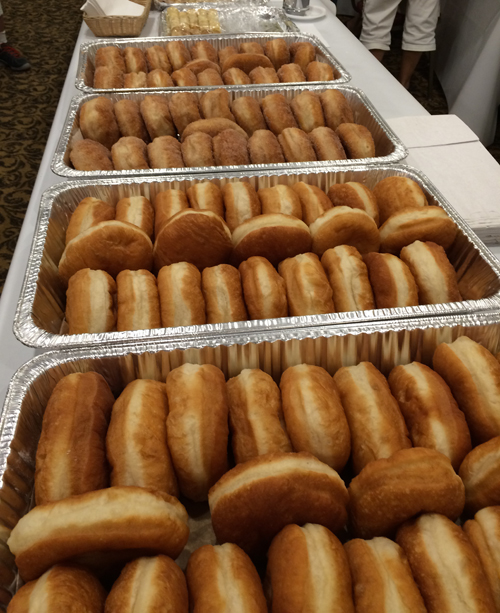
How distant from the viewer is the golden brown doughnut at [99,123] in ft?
7.88

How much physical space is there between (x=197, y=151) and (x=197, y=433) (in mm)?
1496

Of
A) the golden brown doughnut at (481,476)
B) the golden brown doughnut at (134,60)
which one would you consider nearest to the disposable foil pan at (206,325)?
the golden brown doughnut at (481,476)

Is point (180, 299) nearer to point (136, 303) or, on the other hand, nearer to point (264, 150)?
point (136, 303)

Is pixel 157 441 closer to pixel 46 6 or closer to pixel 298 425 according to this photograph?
pixel 298 425

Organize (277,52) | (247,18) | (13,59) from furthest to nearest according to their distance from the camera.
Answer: (13,59) < (247,18) < (277,52)

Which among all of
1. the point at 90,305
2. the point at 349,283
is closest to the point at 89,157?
the point at 90,305

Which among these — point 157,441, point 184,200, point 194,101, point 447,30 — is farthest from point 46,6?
point 157,441

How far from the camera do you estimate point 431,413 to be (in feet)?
3.98

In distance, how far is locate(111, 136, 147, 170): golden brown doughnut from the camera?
221cm

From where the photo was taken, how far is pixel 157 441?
1166 mm

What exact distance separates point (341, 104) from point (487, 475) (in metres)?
2.10

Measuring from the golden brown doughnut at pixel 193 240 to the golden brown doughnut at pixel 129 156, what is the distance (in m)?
0.71

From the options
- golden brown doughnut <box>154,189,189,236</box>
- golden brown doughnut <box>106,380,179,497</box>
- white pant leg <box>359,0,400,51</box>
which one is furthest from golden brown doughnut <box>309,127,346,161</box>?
white pant leg <box>359,0,400,51</box>

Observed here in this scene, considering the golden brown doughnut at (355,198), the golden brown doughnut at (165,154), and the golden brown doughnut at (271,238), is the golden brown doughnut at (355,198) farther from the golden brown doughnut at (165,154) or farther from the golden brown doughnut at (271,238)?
the golden brown doughnut at (165,154)
